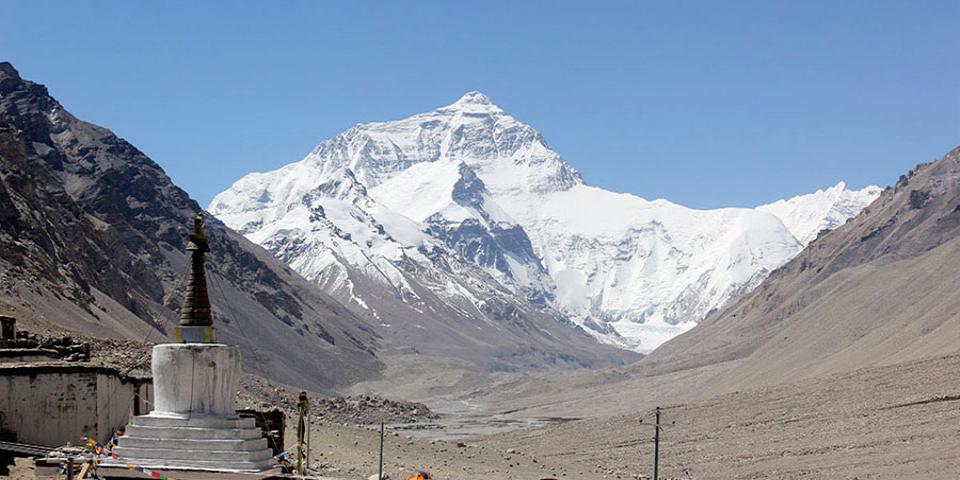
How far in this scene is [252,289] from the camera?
178 metres

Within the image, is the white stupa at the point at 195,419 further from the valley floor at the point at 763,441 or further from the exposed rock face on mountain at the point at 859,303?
the exposed rock face on mountain at the point at 859,303

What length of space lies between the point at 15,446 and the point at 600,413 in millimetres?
96926

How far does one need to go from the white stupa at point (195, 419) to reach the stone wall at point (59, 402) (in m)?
6.89

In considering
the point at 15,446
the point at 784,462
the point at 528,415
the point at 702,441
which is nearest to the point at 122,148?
the point at 528,415

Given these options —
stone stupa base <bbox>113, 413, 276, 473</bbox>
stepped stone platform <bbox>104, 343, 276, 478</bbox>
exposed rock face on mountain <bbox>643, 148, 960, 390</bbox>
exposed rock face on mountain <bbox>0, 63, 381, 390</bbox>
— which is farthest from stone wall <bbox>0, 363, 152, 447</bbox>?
exposed rock face on mountain <bbox>643, 148, 960, 390</bbox>

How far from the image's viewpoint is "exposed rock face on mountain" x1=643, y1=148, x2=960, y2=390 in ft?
300

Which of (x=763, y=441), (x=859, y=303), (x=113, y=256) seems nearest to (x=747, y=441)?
(x=763, y=441)

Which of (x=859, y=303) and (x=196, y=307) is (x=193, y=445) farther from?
(x=859, y=303)

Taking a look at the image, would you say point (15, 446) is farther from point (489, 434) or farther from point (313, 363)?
point (313, 363)

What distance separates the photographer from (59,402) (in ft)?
96.3

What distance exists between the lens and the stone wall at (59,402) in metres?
28.2

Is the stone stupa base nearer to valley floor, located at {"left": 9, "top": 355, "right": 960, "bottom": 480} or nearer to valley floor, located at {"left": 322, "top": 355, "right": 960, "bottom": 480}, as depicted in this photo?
valley floor, located at {"left": 9, "top": 355, "right": 960, "bottom": 480}

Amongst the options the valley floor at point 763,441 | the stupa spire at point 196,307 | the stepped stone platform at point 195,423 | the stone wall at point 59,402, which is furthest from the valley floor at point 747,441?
the stepped stone platform at point 195,423

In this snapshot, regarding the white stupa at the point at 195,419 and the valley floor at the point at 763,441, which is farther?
the valley floor at the point at 763,441
